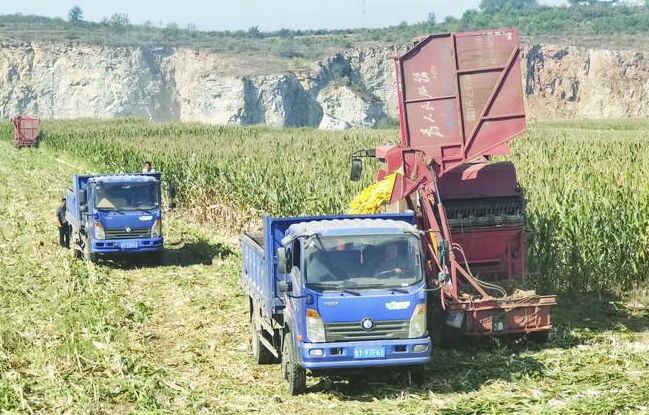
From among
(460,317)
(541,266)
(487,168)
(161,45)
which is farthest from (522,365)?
(161,45)

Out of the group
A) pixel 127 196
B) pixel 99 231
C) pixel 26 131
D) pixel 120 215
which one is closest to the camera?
pixel 99 231

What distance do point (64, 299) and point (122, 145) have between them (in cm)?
3106

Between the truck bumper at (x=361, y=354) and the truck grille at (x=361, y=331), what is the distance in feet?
0.29

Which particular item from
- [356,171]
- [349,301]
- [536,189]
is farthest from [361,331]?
[536,189]

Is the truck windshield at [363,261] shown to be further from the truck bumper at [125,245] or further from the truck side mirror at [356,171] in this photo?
the truck bumper at [125,245]

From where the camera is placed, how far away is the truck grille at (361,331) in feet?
43.0

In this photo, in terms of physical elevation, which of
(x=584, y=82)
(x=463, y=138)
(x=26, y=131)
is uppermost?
(x=463, y=138)

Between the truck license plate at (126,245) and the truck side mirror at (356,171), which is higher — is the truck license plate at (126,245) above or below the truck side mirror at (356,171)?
below

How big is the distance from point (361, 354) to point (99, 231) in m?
13.6

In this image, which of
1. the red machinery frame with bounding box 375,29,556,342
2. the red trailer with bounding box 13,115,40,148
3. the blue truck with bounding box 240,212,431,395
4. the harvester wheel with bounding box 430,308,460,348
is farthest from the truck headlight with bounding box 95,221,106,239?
the red trailer with bounding box 13,115,40,148

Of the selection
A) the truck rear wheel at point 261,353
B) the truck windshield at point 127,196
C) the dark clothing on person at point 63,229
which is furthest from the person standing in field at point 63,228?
the truck rear wheel at point 261,353

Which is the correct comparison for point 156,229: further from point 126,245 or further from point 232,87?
point 232,87

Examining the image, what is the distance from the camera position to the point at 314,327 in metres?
13.1

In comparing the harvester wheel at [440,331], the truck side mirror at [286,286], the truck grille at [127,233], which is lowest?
the harvester wheel at [440,331]
